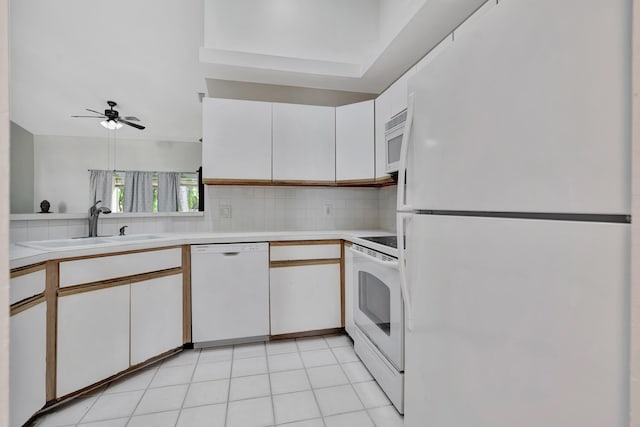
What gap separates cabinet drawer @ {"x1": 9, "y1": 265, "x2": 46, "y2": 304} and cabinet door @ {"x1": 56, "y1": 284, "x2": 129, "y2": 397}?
0.14 metres

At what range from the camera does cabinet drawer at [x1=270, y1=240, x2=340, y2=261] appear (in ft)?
7.52

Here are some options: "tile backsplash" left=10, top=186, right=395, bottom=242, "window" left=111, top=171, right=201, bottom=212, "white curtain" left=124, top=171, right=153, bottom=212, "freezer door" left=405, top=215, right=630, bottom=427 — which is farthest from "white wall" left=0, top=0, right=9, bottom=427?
"white curtain" left=124, top=171, right=153, bottom=212

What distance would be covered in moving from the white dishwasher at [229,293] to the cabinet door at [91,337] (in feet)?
1.53

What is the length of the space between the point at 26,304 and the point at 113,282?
0.41 m

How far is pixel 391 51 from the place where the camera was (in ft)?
7.11

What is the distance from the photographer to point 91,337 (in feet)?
5.31

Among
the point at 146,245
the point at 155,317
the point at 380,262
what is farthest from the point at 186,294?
the point at 380,262

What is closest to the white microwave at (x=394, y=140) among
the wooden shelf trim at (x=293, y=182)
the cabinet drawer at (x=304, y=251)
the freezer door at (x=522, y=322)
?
the wooden shelf trim at (x=293, y=182)

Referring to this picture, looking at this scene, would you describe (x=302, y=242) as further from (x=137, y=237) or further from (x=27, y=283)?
(x=27, y=283)

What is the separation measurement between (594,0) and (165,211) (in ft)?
9.43

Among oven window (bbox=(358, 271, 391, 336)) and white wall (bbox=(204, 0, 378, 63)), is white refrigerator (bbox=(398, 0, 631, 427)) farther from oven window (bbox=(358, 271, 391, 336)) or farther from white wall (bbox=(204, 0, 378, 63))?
white wall (bbox=(204, 0, 378, 63))

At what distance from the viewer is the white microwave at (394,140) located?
195 centimetres

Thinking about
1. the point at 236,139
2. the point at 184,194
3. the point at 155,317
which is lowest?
the point at 155,317

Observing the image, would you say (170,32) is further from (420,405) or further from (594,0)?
(420,405)
